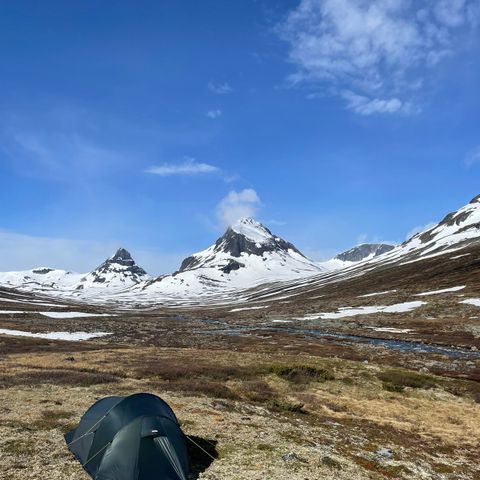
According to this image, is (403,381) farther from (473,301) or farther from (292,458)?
(473,301)

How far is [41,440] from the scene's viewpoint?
862 inches

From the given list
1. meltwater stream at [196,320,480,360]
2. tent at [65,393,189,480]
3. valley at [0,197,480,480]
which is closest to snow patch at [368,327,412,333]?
meltwater stream at [196,320,480,360]

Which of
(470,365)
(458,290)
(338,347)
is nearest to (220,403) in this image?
(470,365)

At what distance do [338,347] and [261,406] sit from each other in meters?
45.4

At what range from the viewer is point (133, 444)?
18438mm

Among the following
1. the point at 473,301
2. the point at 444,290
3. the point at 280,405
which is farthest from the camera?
the point at 444,290

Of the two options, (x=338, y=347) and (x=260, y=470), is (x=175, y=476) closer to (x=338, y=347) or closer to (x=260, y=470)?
(x=260, y=470)

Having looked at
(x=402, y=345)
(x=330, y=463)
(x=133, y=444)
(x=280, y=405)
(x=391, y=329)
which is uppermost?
(x=133, y=444)

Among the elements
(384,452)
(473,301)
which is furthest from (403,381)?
(473,301)

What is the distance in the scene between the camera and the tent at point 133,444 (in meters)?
18.0

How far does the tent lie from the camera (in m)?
18.0

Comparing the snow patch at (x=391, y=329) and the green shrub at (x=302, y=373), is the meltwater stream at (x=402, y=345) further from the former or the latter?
the green shrub at (x=302, y=373)

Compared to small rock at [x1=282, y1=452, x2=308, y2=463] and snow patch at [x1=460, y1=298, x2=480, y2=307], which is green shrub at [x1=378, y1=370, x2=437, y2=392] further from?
snow patch at [x1=460, y1=298, x2=480, y2=307]

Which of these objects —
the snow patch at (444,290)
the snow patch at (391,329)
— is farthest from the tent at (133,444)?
the snow patch at (444,290)
